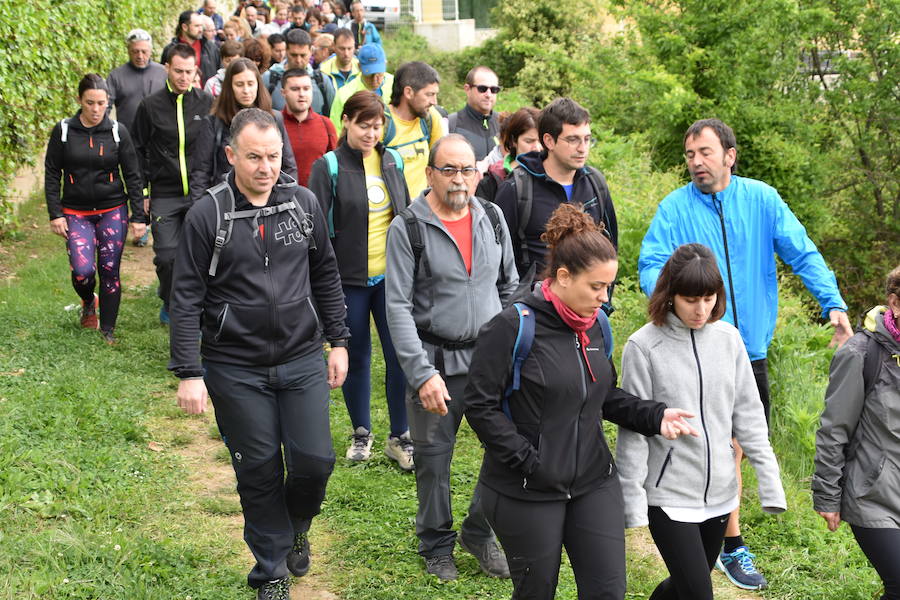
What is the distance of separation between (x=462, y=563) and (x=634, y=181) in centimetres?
991

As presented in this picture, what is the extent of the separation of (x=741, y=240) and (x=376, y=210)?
2.13 meters

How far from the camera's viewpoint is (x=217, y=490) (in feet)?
21.1

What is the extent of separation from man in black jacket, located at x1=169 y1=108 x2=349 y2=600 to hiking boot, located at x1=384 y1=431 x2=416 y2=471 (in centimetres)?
172

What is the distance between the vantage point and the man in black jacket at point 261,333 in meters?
4.68

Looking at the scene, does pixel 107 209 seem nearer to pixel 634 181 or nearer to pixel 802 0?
pixel 634 181

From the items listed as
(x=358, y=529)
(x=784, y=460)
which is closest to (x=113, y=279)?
(x=358, y=529)

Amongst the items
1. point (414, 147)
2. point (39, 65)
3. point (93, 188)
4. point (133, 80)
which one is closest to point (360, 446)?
point (414, 147)

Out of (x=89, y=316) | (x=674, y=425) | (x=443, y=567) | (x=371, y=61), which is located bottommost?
(x=443, y=567)

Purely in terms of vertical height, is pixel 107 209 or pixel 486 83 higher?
pixel 486 83

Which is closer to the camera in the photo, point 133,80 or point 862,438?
point 862,438

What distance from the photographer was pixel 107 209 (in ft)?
29.1

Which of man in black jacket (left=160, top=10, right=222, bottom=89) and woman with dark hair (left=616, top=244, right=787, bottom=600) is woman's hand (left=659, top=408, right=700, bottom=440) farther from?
man in black jacket (left=160, top=10, right=222, bottom=89)

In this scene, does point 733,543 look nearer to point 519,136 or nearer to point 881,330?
point 881,330

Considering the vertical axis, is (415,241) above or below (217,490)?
above
